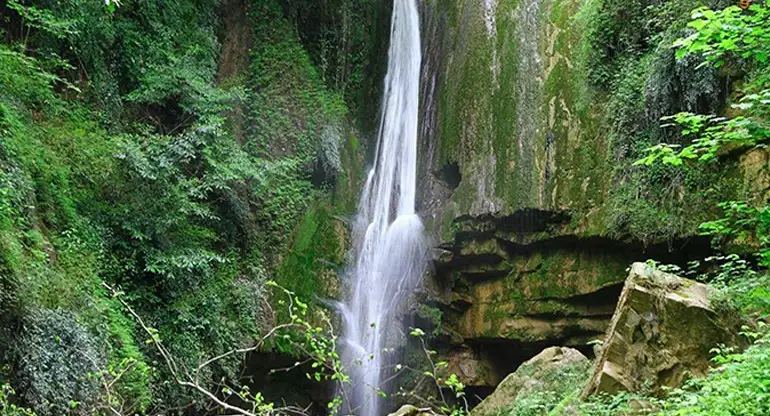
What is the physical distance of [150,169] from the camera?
9.45 meters

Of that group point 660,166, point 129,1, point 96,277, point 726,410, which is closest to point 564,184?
point 660,166

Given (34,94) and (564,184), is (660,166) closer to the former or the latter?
(564,184)

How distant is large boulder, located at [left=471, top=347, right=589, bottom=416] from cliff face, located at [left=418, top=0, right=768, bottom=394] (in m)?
2.20

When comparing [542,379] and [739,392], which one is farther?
[542,379]

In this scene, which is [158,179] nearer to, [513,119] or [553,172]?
[513,119]

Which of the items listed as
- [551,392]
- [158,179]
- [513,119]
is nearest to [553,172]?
[513,119]

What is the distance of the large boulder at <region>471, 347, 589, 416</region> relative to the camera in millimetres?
7375

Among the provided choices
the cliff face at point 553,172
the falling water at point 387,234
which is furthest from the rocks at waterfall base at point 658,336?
the falling water at point 387,234

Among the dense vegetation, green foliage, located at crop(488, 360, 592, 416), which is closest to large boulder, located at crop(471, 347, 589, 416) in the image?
green foliage, located at crop(488, 360, 592, 416)

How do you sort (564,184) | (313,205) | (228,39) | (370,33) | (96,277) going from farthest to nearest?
(370,33)
(228,39)
(313,205)
(564,184)
(96,277)

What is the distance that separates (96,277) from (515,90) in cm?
805

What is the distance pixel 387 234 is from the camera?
12609mm

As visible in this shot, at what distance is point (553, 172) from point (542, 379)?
4011mm

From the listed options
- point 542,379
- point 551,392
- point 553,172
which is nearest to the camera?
point 551,392
